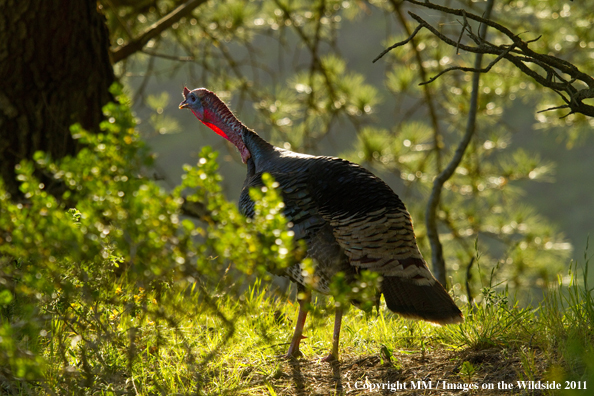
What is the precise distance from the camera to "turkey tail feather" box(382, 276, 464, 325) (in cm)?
263

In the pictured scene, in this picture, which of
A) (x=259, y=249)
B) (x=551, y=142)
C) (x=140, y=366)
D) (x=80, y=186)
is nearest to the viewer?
(x=259, y=249)

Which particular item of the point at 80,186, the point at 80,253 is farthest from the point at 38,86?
the point at 80,253

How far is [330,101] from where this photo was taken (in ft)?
18.5

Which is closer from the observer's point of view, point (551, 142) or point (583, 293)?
point (583, 293)

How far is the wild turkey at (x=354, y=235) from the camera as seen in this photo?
270 centimetres

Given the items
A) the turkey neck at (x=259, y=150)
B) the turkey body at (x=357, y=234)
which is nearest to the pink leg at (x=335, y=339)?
the turkey body at (x=357, y=234)

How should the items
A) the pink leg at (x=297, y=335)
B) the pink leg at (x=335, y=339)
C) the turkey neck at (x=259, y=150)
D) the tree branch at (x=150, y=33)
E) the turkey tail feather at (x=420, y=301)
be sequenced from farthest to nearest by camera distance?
the tree branch at (x=150, y=33) < the turkey neck at (x=259, y=150) < the pink leg at (x=297, y=335) < the pink leg at (x=335, y=339) < the turkey tail feather at (x=420, y=301)

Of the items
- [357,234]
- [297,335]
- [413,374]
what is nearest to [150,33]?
[357,234]

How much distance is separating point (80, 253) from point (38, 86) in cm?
246

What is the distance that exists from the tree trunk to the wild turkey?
1614 mm

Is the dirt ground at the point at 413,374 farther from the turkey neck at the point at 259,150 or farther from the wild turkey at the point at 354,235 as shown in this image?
the turkey neck at the point at 259,150

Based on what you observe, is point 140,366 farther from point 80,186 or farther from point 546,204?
point 546,204

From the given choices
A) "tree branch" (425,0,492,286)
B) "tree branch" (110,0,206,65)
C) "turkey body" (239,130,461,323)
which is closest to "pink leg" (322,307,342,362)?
"turkey body" (239,130,461,323)

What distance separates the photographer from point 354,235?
2803mm
